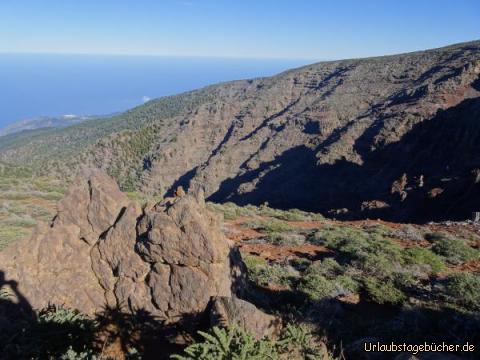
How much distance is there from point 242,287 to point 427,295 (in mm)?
4484

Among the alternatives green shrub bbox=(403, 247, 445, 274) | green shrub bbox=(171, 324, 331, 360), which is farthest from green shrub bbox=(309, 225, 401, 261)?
green shrub bbox=(171, 324, 331, 360)

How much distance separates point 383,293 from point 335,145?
3639 cm

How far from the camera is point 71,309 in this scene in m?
7.37

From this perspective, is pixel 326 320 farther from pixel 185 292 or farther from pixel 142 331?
pixel 142 331

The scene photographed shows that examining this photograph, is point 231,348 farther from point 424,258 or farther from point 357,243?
point 357,243

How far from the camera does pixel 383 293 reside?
9.12m

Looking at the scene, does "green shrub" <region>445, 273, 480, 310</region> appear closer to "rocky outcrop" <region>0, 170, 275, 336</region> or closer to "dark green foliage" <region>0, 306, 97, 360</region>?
"rocky outcrop" <region>0, 170, 275, 336</region>

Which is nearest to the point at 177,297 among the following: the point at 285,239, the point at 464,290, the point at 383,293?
the point at 383,293

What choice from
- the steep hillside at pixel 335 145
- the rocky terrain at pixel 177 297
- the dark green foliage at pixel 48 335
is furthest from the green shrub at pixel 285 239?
the steep hillside at pixel 335 145

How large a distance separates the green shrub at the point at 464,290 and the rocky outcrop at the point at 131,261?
4896 mm

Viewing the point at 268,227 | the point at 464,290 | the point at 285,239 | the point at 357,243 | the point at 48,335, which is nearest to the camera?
the point at 48,335

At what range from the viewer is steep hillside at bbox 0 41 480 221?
31.5 m

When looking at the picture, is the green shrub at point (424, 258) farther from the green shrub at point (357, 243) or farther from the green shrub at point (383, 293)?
the green shrub at point (383, 293)

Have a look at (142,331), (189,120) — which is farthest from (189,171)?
(142,331)
